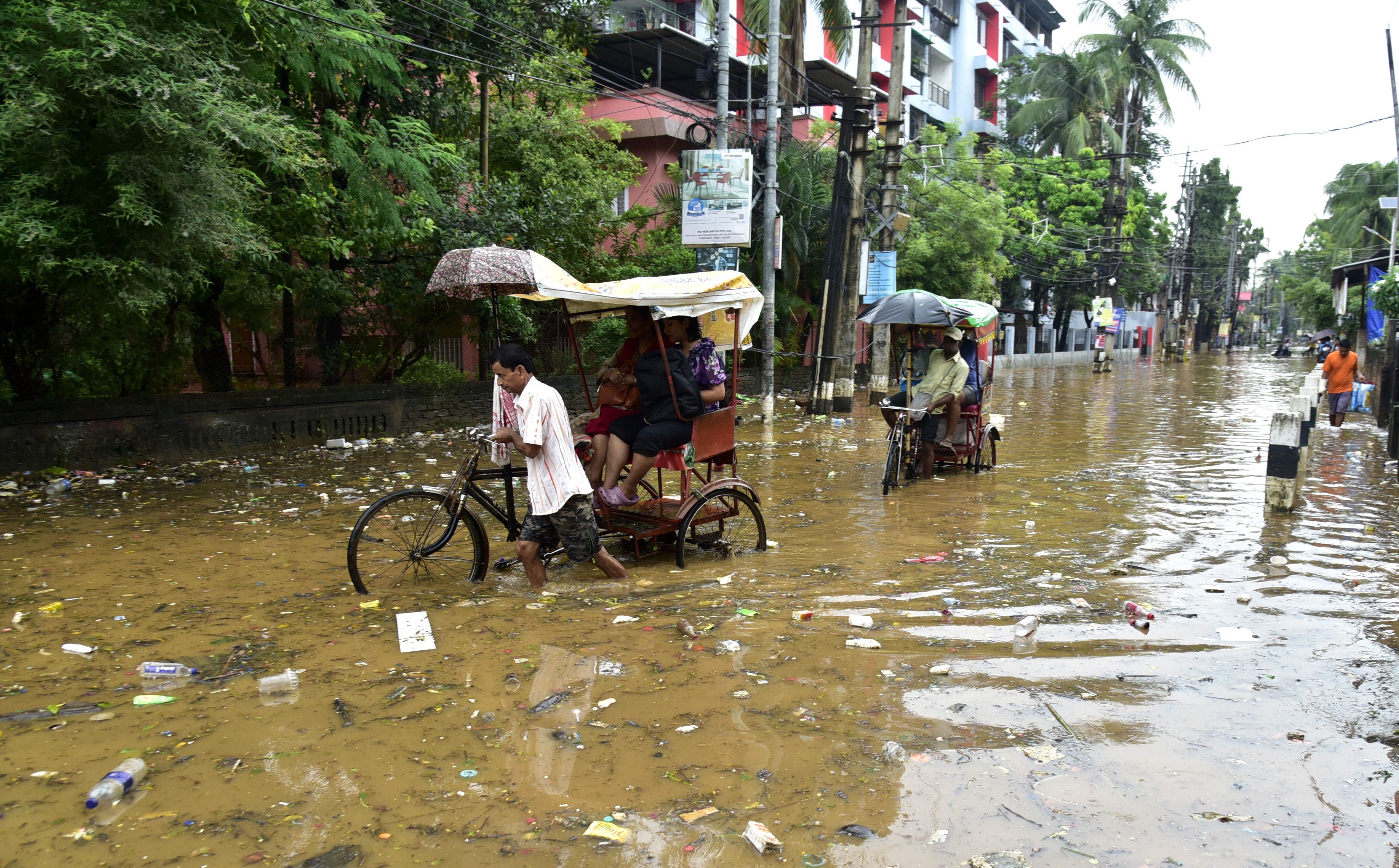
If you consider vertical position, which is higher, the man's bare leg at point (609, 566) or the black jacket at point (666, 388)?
the black jacket at point (666, 388)

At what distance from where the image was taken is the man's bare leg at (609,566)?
6520 mm

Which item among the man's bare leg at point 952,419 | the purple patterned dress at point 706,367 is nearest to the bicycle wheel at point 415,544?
the purple patterned dress at point 706,367

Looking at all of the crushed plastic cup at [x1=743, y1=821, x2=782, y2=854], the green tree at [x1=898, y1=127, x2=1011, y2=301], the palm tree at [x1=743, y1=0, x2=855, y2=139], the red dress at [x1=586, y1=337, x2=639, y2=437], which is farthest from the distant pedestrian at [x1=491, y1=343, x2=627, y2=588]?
the green tree at [x1=898, y1=127, x2=1011, y2=301]

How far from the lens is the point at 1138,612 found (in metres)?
5.84

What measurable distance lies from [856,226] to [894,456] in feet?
31.2

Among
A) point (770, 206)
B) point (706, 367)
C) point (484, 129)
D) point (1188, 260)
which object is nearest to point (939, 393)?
point (706, 367)

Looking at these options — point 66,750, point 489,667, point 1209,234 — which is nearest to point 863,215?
point 489,667

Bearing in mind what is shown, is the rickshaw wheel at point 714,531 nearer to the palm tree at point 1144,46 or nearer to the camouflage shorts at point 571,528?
the camouflage shorts at point 571,528

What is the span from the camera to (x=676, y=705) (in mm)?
4434

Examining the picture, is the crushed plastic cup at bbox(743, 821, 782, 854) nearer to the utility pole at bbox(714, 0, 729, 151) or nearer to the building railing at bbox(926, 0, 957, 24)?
the utility pole at bbox(714, 0, 729, 151)

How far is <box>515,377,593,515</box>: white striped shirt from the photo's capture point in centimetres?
593

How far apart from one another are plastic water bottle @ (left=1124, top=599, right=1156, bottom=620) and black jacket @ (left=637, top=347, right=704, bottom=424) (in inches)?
121

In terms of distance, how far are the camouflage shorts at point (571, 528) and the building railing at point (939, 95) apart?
142ft

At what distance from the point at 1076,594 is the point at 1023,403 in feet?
60.2
